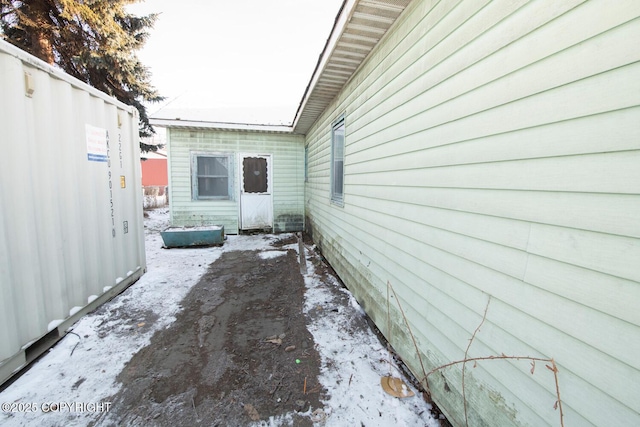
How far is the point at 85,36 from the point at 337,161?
351 inches

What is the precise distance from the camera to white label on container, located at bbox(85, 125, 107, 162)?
3.08 metres

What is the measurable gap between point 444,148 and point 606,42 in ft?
2.96

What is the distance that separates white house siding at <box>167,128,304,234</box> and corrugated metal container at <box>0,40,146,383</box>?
3789 millimetres

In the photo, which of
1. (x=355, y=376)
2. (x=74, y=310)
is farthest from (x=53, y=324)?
(x=355, y=376)

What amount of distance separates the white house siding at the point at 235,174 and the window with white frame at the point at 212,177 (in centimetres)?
15

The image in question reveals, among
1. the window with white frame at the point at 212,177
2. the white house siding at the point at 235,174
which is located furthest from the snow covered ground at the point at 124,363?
the window with white frame at the point at 212,177

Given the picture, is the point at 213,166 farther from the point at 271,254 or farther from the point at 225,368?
the point at 225,368

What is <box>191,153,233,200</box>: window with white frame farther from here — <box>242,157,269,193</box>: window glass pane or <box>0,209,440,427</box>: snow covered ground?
<box>0,209,440,427</box>: snow covered ground

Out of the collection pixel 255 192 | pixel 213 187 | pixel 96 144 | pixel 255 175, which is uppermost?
pixel 96 144

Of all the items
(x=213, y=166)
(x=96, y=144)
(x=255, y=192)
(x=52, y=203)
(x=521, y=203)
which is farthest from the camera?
(x=255, y=192)

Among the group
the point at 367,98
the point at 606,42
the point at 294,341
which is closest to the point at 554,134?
the point at 606,42

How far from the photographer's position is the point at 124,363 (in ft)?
7.84

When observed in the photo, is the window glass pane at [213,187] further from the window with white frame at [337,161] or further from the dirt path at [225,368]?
the dirt path at [225,368]

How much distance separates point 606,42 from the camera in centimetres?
95
